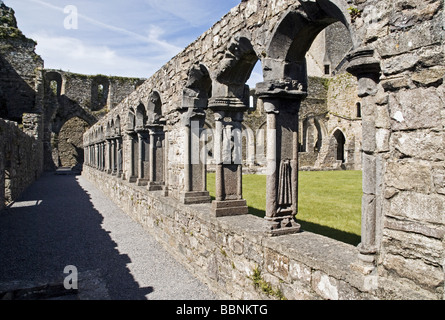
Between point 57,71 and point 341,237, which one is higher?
point 57,71

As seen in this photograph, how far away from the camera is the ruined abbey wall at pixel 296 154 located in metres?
2.29

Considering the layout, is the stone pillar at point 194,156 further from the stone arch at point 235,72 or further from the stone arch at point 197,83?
the stone arch at point 235,72

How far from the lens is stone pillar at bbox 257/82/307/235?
3.85m

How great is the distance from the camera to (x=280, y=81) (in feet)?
12.6

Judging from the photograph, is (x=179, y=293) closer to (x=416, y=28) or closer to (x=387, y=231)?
(x=387, y=231)

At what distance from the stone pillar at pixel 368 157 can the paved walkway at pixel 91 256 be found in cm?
240

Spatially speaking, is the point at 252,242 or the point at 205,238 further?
the point at 205,238

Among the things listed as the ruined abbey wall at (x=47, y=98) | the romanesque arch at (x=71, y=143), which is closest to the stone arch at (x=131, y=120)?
the ruined abbey wall at (x=47, y=98)

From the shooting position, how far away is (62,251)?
6270mm

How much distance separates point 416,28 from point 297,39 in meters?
1.65

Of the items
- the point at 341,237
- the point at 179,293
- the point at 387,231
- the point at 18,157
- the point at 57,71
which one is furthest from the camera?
the point at 57,71

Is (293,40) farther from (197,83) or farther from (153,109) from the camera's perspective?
(153,109)
